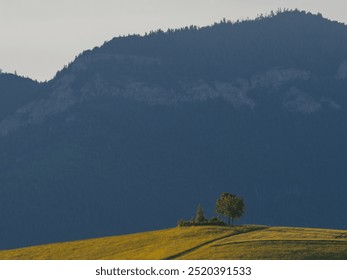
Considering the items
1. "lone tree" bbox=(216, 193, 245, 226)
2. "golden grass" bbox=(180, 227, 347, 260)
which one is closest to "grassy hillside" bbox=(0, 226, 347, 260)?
"golden grass" bbox=(180, 227, 347, 260)

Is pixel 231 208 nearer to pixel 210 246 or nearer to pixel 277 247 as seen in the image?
pixel 210 246

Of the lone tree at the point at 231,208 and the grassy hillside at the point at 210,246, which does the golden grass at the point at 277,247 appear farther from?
the lone tree at the point at 231,208

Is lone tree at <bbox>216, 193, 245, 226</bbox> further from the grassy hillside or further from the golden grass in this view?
the golden grass

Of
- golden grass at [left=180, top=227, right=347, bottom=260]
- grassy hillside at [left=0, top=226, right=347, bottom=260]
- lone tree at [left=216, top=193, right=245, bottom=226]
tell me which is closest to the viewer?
golden grass at [left=180, top=227, right=347, bottom=260]

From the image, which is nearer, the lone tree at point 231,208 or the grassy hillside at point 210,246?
the grassy hillside at point 210,246

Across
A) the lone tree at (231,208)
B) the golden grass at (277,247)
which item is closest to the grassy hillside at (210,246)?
the golden grass at (277,247)

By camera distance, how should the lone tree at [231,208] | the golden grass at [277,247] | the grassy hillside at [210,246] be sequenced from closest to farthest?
the golden grass at [277,247] < the grassy hillside at [210,246] < the lone tree at [231,208]

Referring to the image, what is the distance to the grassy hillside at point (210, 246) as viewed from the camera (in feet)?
469

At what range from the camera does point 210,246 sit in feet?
493

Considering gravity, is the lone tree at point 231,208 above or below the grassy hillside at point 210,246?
above

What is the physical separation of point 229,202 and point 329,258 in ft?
142

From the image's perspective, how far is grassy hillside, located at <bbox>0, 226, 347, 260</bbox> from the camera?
469 feet

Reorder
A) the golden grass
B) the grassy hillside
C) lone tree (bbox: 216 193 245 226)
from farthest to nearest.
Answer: lone tree (bbox: 216 193 245 226), the grassy hillside, the golden grass
